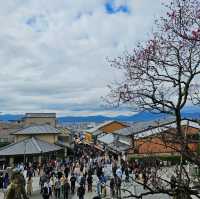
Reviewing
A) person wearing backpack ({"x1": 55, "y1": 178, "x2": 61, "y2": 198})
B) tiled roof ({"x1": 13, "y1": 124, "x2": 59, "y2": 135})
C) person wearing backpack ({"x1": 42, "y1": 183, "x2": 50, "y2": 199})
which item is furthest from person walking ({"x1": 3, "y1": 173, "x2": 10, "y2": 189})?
tiled roof ({"x1": 13, "y1": 124, "x2": 59, "y2": 135})

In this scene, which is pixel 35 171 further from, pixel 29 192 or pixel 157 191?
pixel 157 191

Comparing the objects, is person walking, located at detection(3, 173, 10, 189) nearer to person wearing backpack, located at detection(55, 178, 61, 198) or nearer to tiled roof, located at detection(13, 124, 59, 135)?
person wearing backpack, located at detection(55, 178, 61, 198)

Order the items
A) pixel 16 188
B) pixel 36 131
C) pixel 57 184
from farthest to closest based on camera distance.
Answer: pixel 36 131 → pixel 57 184 → pixel 16 188

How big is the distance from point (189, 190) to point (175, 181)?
1.05 ft

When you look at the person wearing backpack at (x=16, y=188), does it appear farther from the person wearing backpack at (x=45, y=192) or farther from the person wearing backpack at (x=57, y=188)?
the person wearing backpack at (x=57, y=188)

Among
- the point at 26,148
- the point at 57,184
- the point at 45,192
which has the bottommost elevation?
the point at 45,192

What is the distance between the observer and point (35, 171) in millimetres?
34094

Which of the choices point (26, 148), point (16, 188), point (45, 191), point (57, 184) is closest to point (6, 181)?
point (57, 184)

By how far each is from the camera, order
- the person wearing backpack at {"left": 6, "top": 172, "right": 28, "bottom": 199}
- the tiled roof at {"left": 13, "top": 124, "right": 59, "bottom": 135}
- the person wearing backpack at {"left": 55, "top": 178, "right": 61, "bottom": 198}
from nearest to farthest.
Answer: the person wearing backpack at {"left": 6, "top": 172, "right": 28, "bottom": 199} → the person wearing backpack at {"left": 55, "top": 178, "right": 61, "bottom": 198} → the tiled roof at {"left": 13, "top": 124, "right": 59, "bottom": 135}

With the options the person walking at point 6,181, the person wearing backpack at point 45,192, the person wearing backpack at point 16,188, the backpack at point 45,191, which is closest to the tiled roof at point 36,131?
the person walking at point 6,181

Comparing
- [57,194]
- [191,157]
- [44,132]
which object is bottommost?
[57,194]

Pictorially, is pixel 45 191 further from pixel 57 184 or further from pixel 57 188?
pixel 57 184

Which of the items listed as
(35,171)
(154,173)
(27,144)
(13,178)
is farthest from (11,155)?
(154,173)

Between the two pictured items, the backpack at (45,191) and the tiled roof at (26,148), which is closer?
the backpack at (45,191)
